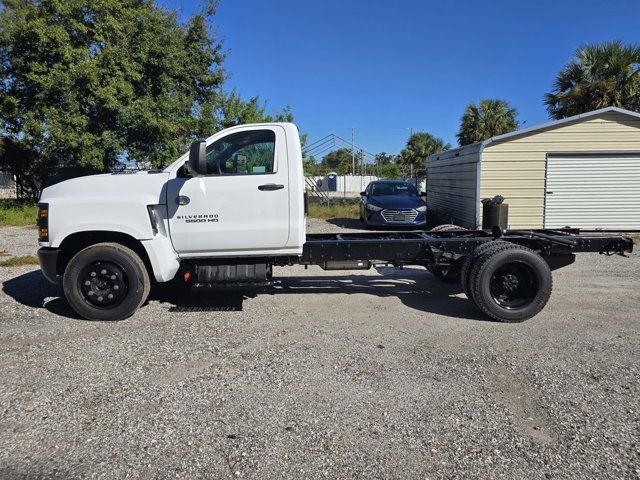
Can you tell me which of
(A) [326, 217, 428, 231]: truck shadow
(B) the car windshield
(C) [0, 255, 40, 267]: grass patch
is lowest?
(C) [0, 255, 40, 267]: grass patch

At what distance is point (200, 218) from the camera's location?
539 centimetres

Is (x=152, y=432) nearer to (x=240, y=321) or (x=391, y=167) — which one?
(x=240, y=321)

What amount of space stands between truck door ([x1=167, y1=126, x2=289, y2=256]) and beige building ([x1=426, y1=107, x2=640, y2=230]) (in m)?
9.25

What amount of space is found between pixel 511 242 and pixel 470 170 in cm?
848

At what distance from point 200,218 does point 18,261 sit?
575cm

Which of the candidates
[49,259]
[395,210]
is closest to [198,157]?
[49,259]

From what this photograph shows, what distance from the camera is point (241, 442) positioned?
Answer: 3018 millimetres

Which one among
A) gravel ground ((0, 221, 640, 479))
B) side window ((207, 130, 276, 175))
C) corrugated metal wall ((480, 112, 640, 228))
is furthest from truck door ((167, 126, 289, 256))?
corrugated metal wall ((480, 112, 640, 228))

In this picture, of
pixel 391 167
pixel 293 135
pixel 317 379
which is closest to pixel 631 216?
pixel 293 135

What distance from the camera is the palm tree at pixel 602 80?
59.2 ft

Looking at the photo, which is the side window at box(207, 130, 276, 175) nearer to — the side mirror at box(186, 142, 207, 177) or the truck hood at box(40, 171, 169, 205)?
the side mirror at box(186, 142, 207, 177)

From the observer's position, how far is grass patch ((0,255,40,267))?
8830 millimetres

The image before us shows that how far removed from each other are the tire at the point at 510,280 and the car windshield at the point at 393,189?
359 inches

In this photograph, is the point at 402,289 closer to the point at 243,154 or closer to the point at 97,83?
the point at 243,154
